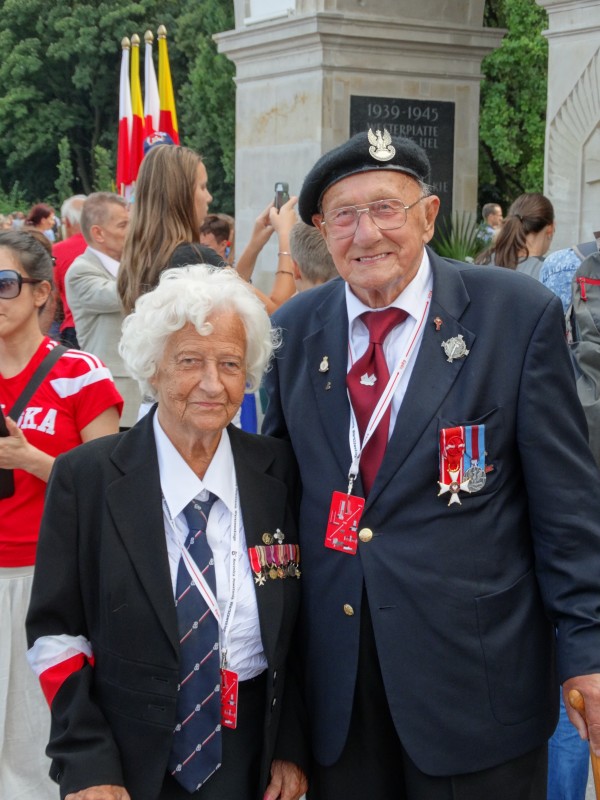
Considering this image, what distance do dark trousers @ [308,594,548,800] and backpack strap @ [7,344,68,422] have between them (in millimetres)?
1470

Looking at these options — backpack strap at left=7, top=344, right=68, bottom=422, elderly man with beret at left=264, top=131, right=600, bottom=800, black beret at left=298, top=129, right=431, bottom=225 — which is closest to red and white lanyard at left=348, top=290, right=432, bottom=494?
elderly man with beret at left=264, top=131, right=600, bottom=800

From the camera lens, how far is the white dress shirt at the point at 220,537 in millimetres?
2578

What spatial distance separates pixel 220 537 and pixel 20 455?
1.06 meters

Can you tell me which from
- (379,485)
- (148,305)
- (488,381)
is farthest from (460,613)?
(148,305)

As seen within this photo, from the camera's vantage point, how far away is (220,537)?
2627 mm

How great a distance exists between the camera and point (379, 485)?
102 inches

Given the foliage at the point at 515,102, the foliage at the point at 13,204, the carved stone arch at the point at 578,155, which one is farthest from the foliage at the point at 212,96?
the carved stone arch at the point at 578,155

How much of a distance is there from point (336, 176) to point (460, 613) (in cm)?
104

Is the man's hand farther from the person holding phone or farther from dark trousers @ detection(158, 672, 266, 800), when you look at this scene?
the person holding phone

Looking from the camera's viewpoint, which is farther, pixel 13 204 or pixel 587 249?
pixel 13 204

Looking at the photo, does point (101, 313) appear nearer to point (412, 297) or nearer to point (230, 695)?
point (412, 297)

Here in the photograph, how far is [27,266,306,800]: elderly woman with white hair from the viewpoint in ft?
8.18

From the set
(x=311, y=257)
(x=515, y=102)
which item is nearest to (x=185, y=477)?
(x=311, y=257)

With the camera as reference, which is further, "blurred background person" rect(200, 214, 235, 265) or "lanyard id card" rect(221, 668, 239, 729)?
"blurred background person" rect(200, 214, 235, 265)
